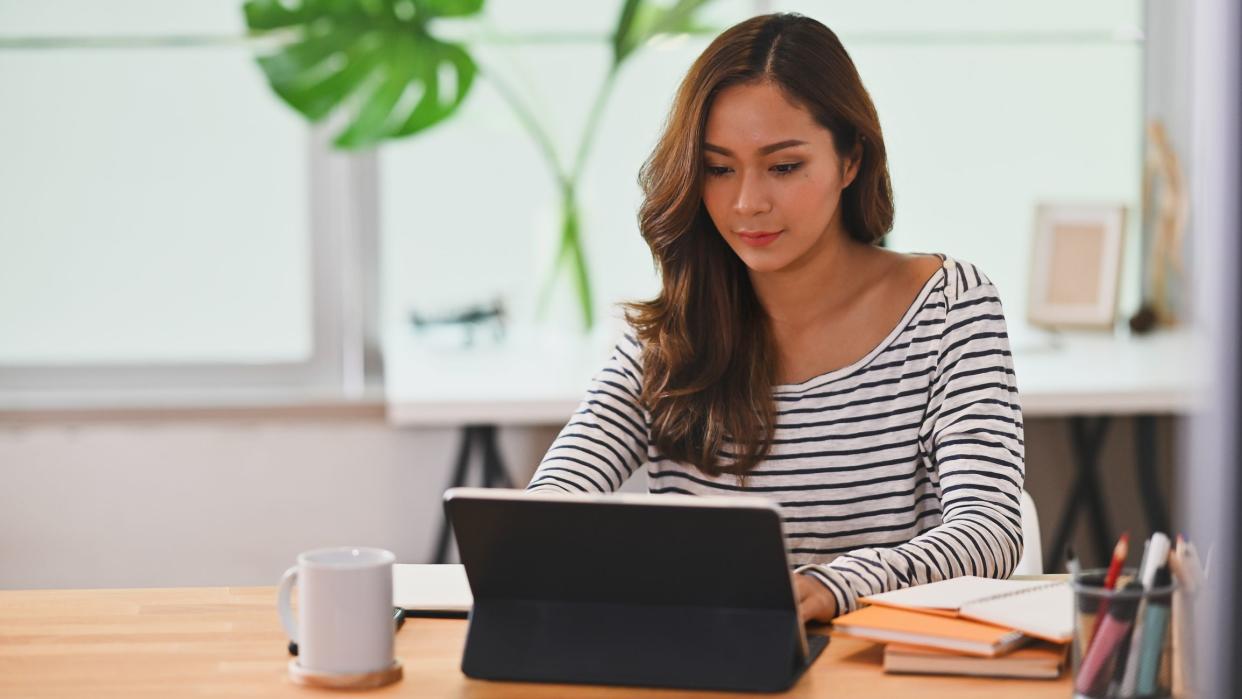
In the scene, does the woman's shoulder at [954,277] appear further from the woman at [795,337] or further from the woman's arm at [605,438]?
the woman's arm at [605,438]

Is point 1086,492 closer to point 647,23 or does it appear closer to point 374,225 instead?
point 647,23

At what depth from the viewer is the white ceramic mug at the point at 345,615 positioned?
99cm

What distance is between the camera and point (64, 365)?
3.15 metres

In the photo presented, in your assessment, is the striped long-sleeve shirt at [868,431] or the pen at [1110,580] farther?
the striped long-sleeve shirt at [868,431]

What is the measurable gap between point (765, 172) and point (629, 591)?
0.59 meters

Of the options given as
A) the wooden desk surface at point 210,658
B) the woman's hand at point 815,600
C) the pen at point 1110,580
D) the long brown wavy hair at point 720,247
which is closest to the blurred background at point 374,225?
the long brown wavy hair at point 720,247

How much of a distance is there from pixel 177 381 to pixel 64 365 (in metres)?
0.25

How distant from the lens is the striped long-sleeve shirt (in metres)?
1.48

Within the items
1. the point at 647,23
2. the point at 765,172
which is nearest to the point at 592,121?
the point at 647,23

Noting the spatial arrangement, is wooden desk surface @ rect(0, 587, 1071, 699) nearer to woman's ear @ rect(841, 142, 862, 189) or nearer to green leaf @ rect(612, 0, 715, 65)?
woman's ear @ rect(841, 142, 862, 189)

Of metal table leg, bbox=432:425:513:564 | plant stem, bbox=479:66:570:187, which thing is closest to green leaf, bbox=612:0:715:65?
plant stem, bbox=479:66:570:187

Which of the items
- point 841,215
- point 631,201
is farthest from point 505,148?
point 841,215

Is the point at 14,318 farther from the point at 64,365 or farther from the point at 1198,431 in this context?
the point at 1198,431

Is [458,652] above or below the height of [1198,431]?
below
